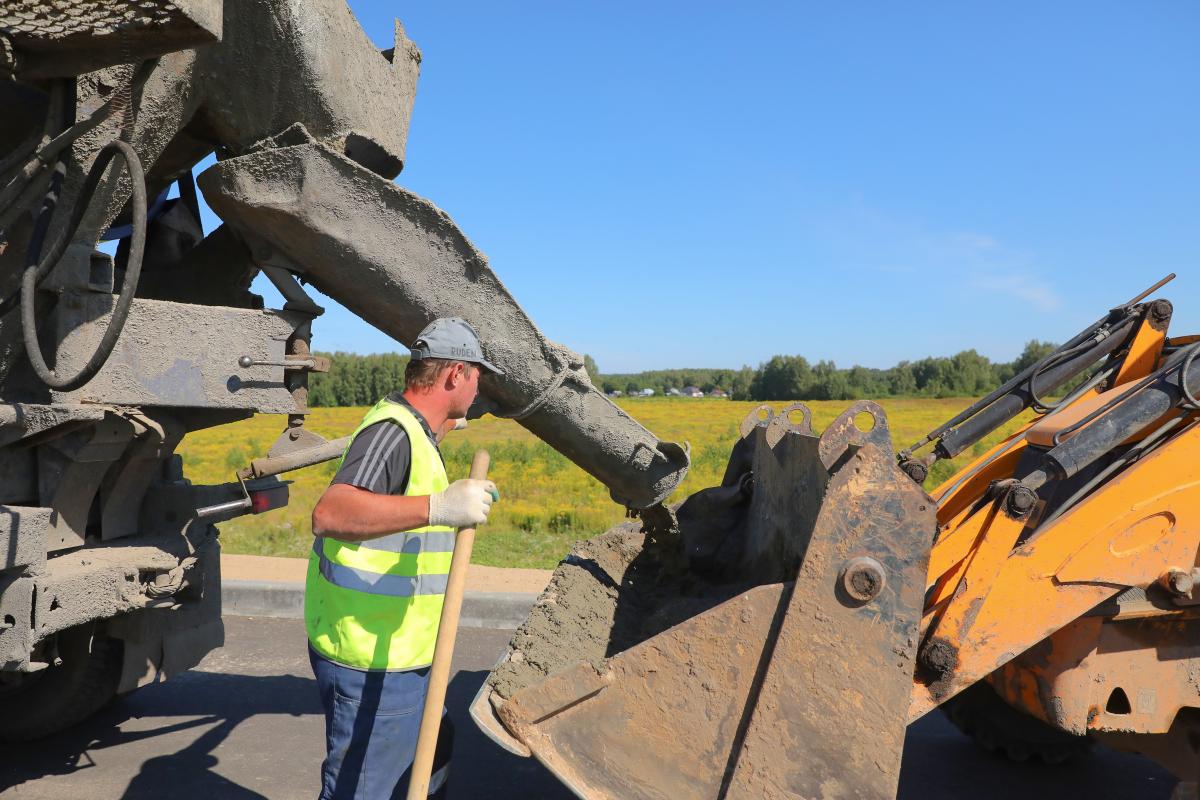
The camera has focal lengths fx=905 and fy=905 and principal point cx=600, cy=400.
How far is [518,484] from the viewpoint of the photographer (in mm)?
14602

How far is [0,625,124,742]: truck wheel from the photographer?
420 centimetres

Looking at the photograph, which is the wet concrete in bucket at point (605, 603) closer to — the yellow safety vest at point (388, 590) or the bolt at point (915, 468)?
the yellow safety vest at point (388, 590)

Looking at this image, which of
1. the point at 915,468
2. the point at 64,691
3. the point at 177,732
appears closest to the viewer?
the point at 915,468

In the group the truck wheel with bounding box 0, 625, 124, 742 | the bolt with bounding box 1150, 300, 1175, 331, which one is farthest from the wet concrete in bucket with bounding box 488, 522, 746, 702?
the truck wheel with bounding box 0, 625, 124, 742

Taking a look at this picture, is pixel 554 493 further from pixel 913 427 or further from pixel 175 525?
pixel 913 427

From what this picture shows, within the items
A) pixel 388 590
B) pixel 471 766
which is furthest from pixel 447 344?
pixel 471 766

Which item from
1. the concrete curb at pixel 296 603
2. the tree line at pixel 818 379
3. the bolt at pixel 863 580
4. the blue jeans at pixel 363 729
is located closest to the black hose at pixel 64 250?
the blue jeans at pixel 363 729

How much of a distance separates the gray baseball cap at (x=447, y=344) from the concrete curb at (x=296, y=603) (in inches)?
148

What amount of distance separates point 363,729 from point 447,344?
1.14 metres

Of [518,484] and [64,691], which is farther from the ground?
[518,484]

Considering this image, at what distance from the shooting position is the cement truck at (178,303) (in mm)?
3018

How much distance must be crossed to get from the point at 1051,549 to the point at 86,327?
3.27m

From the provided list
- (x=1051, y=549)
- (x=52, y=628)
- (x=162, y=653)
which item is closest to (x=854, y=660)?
(x=1051, y=549)

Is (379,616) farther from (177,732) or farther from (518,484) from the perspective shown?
(518,484)
